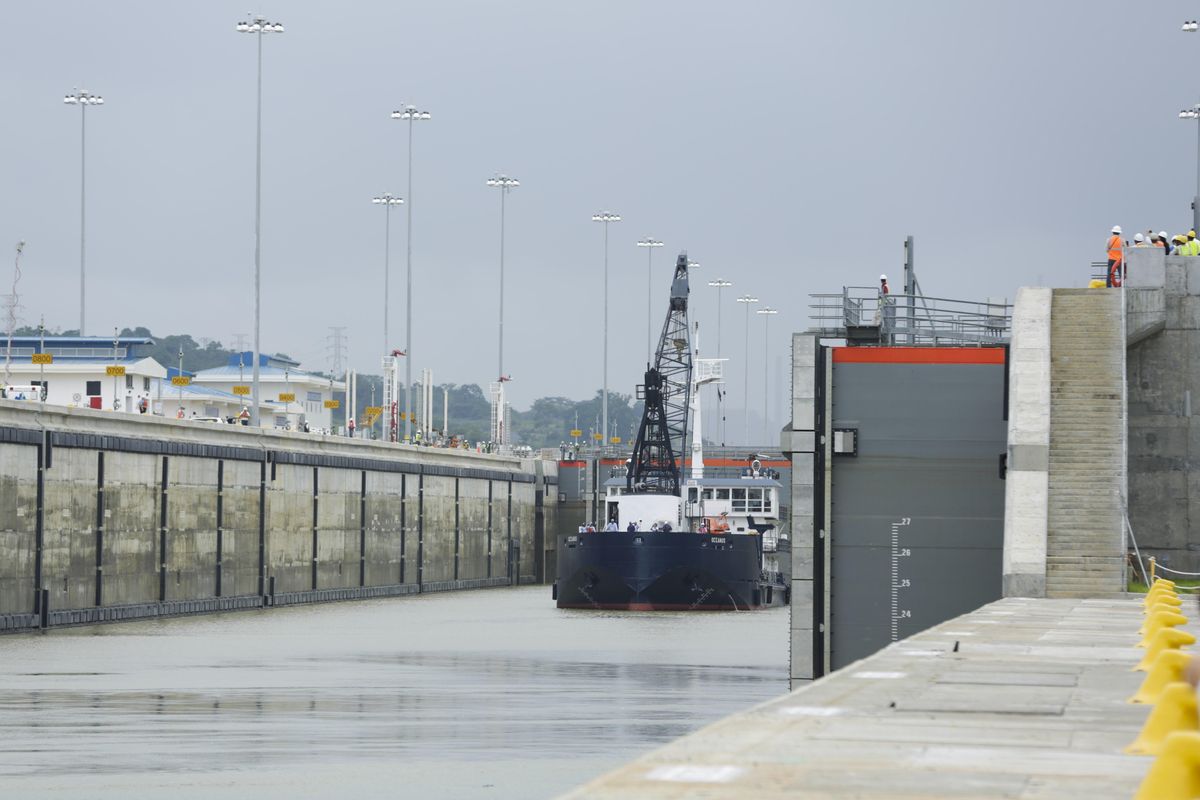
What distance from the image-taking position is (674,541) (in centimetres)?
8069

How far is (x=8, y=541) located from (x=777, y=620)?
106 ft

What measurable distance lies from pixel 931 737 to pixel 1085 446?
2603 centimetres

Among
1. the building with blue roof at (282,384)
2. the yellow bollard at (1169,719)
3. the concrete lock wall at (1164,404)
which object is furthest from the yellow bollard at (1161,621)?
the building with blue roof at (282,384)

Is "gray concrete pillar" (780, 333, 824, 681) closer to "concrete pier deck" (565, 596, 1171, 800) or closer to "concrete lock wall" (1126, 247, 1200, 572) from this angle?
"concrete lock wall" (1126, 247, 1200, 572)

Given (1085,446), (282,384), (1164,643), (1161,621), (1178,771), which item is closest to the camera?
(1178,771)

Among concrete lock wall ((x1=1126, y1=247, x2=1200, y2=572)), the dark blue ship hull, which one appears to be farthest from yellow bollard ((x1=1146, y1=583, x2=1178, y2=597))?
the dark blue ship hull

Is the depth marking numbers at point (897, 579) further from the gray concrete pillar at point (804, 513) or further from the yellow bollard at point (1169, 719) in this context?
the yellow bollard at point (1169, 719)

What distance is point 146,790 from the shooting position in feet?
75.0

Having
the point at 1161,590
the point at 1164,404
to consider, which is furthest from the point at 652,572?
the point at 1161,590

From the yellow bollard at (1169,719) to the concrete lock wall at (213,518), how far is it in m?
46.2

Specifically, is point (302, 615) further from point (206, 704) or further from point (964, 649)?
point (964, 649)

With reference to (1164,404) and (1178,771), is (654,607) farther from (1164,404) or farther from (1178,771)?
(1178,771)

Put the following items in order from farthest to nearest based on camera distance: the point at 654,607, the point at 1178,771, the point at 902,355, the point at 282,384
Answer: the point at 282,384 < the point at 654,607 < the point at 902,355 < the point at 1178,771

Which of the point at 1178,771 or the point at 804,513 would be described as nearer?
Result: the point at 1178,771
